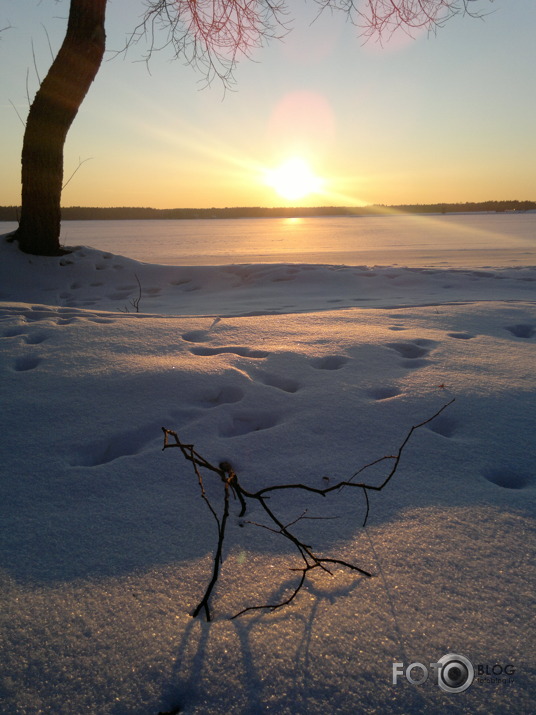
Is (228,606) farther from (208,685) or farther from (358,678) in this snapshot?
(358,678)

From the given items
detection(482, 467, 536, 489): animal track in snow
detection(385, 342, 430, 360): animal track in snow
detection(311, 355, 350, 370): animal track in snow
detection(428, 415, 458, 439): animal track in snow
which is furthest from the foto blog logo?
detection(385, 342, 430, 360): animal track in snow

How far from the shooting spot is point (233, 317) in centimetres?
336

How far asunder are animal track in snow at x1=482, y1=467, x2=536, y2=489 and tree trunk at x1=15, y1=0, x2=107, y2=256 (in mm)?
5300

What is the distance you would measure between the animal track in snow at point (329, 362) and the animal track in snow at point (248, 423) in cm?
56

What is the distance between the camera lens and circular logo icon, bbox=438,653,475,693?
0.81 metres

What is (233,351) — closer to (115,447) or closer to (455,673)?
(115,447)

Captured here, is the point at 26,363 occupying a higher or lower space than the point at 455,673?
higher

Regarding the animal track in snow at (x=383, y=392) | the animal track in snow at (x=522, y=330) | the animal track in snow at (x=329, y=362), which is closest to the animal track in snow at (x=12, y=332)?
the animal track in snow at (x=329, y=362)

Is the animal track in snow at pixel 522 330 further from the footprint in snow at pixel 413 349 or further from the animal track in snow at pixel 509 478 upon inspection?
the animal track in snow at pixel 509 478

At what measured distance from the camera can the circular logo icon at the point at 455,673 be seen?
0.81 meters

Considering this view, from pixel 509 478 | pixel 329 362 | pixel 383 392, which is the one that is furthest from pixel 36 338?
pixel 509 478

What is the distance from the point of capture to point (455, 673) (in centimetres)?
83

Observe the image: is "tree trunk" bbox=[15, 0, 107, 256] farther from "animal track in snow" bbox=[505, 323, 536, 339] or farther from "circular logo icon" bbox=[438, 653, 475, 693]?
"circular logo icon" bbox=[438, 653, 475, 693]

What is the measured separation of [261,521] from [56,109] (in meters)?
5.46
